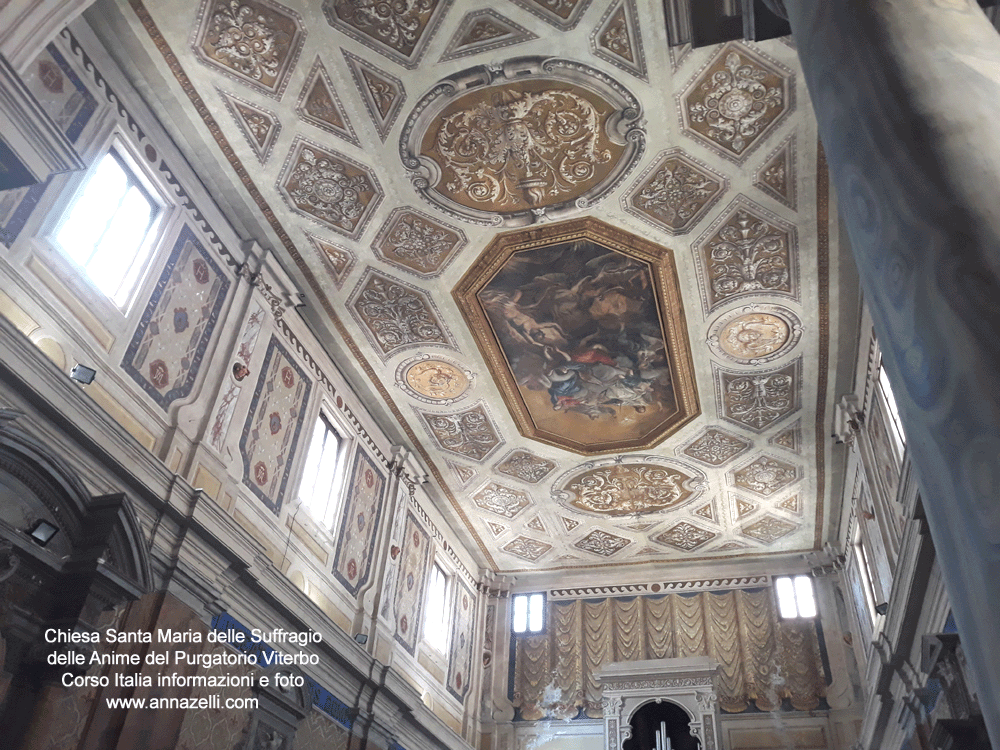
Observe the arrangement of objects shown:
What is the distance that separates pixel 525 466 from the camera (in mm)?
14047

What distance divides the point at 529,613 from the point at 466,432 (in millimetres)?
5841

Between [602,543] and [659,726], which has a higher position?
[602,543]

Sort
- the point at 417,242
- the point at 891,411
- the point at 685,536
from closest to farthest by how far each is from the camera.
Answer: the point at 891,411, the point at 417,242, the point at 685,536

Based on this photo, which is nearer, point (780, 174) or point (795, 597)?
point (780, 174)

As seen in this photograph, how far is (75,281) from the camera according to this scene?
6.64 meters

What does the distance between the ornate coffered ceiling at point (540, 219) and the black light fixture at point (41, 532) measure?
15.5ft

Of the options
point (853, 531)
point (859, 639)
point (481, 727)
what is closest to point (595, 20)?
point (853, 531)

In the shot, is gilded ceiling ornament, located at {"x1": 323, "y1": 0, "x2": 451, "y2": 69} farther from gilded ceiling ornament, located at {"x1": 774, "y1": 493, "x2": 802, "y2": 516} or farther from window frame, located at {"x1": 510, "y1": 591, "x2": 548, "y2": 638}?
window frame, located at {"x1": 510, "y1": 591, "x2": 548, "y2": 638}

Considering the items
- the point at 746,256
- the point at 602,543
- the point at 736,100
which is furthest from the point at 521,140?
the point at 602,543

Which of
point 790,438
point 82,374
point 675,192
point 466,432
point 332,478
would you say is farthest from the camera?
point 466,432

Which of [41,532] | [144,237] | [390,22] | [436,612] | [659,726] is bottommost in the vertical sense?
[41,532]

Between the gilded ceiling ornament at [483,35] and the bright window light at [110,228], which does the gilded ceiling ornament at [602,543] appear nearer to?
the gilded ceiling ornament at [483,35]

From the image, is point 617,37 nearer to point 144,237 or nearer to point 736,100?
point 736,100

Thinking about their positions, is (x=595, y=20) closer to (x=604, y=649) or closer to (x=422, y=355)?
(x=422, y=355)
